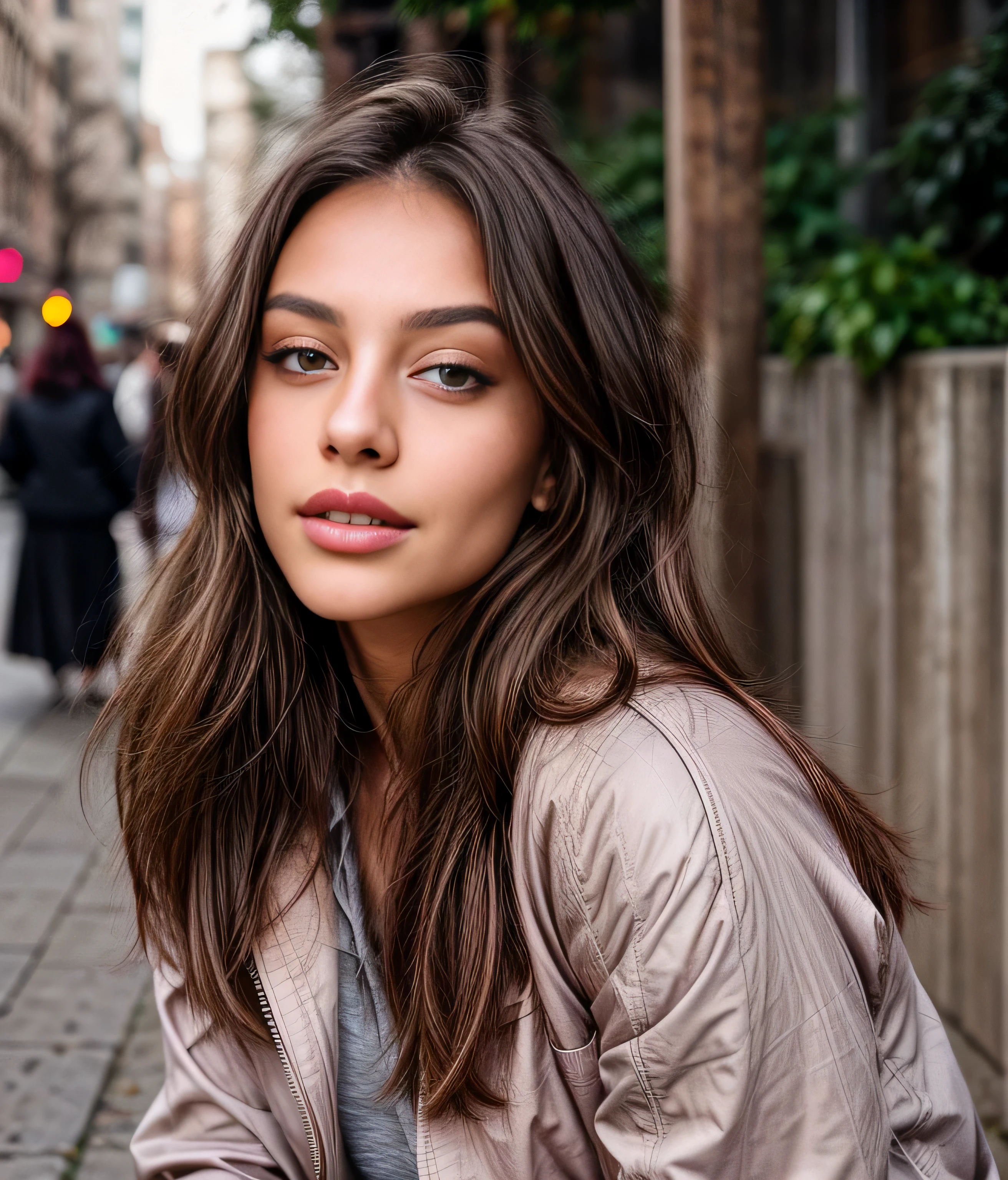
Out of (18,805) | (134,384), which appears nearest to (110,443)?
(18,805)

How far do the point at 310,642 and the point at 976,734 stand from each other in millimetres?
1752

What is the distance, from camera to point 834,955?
119 centimetres

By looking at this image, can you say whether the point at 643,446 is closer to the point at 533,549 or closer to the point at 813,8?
the point at 533,549

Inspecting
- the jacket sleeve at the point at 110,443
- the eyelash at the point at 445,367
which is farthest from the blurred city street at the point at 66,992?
the jacket sleeve at the point at 110,443

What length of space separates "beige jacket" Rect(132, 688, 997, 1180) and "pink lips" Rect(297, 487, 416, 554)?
29 cm

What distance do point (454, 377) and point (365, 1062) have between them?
0.87 meters

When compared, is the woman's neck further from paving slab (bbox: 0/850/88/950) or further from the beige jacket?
paving slab (bbox: 0/850/88/950)

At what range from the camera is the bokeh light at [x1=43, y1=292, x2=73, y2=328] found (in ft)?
21.7

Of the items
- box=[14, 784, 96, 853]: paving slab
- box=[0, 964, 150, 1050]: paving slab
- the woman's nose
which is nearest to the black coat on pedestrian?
box=[14, 784, 96, 853]: paving slab

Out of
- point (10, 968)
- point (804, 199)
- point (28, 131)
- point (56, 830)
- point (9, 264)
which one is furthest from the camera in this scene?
point (28, 131)

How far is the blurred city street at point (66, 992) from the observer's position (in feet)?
9.46

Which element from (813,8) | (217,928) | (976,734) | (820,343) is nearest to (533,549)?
(217,928)

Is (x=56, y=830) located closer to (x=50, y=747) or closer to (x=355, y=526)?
(x=50, y=747)

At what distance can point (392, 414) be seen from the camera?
1.44 metres
